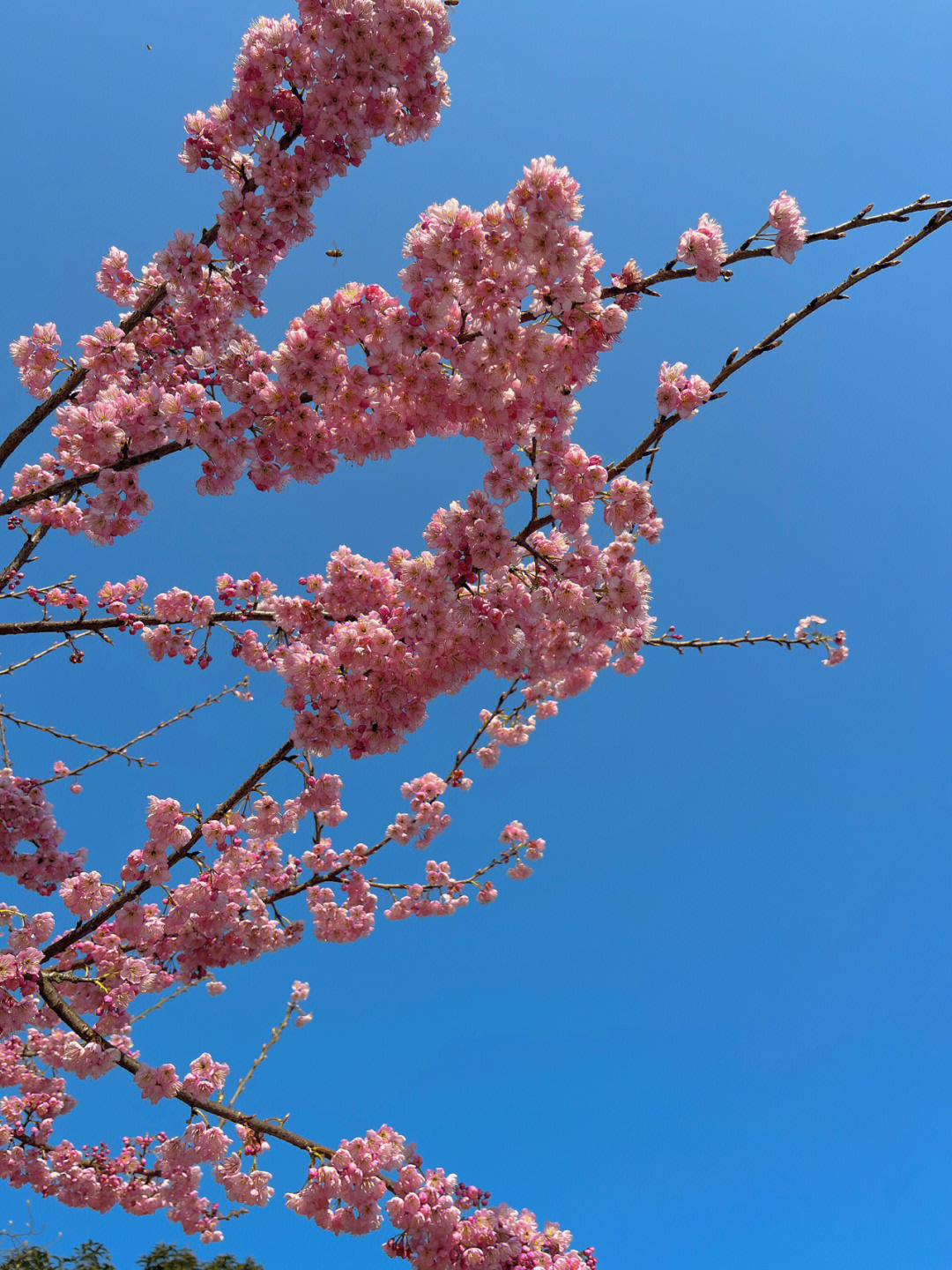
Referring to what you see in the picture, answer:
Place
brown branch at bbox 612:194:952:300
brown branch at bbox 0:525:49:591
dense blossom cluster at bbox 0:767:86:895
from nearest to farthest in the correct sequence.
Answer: brown branch at bbox 612:194:952:300, dense blossom cluster at bbox 0:767:86:895, brown branch at bbox 0:525:49:591

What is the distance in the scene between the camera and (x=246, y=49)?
3670 millimetres

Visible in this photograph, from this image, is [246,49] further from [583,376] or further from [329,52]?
[583,376]

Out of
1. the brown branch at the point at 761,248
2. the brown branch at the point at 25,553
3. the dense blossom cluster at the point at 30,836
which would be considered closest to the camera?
the brown branch at the point at 761,248

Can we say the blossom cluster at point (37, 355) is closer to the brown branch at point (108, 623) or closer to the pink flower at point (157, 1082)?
the brown branch at point (108, 623)

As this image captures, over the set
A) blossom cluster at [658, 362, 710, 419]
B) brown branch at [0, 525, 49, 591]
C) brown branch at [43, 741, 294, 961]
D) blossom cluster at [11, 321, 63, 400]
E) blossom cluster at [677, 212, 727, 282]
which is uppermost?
blossom cluster at [11, 321, 63, 400]

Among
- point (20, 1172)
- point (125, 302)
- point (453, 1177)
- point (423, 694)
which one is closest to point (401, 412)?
point (423, 694)

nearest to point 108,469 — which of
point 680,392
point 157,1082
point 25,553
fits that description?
point 25,553

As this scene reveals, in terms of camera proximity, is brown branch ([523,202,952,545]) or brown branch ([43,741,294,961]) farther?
brown branch ([43,741,294,961])

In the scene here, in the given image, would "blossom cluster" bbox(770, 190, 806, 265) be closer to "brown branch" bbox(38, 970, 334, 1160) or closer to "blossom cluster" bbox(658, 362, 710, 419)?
"blossom cluster" bbox(658, 362, 710, 419)

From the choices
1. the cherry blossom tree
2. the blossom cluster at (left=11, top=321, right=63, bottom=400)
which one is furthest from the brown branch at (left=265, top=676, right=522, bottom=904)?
the blossom cluster at (left=11, top=321, right=63, bottom=400)

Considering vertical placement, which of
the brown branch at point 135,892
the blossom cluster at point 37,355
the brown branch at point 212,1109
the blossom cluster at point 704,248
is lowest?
the brown branch at point 212,1109

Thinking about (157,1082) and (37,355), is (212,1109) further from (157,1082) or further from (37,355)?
(37,355)

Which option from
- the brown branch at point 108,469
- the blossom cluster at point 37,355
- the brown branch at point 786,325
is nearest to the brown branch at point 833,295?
the brown branch at point 786,325

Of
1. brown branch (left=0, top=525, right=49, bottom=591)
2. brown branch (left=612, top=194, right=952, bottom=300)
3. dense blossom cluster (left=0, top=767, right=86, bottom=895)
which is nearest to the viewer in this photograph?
brown branch (left=612, top=194, right=952, bottom=300)
